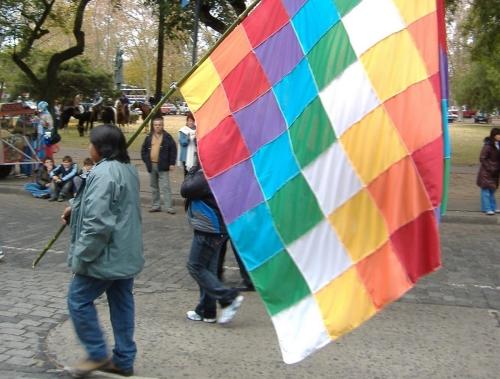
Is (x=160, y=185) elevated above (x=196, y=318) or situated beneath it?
elevated above

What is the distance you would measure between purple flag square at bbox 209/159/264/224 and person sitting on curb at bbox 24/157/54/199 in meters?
9.91

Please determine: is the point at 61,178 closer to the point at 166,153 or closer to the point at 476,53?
the point at 166,153

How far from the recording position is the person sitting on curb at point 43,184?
12953 mm

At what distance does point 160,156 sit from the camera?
1131 centimetres

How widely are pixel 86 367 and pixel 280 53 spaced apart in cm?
232

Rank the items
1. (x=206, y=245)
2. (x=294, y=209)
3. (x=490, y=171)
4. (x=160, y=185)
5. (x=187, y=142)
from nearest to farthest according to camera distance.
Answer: (x=294, y=209) → (x=206, y=245) → (x=490, y=171) → (x=160, y=185) → (x=187, y=142)

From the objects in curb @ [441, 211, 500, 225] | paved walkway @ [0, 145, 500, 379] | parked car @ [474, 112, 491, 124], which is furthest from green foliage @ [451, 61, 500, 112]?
paved walkway @ [0, 145, 500, 379]

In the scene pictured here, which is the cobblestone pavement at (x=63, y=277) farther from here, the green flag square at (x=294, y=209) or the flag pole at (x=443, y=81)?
the flag pole at (x=443, y=81)

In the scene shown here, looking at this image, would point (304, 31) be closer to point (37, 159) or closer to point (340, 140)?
point (340, 140)

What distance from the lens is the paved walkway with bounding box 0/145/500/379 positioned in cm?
447

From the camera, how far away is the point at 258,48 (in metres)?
3.87

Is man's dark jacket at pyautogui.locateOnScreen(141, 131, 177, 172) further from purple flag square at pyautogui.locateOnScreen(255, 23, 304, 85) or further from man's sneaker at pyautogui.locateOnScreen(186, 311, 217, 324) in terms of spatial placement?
purple flag square at pyautogui.locateOnScreen(255, 23, 304, 85)

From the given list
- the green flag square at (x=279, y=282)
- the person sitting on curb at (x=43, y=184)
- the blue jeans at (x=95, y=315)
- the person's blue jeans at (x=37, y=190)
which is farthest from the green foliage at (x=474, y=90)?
the green flag square at (x=279, y=282)

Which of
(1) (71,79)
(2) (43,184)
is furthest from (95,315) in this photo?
(1) (71,79)
